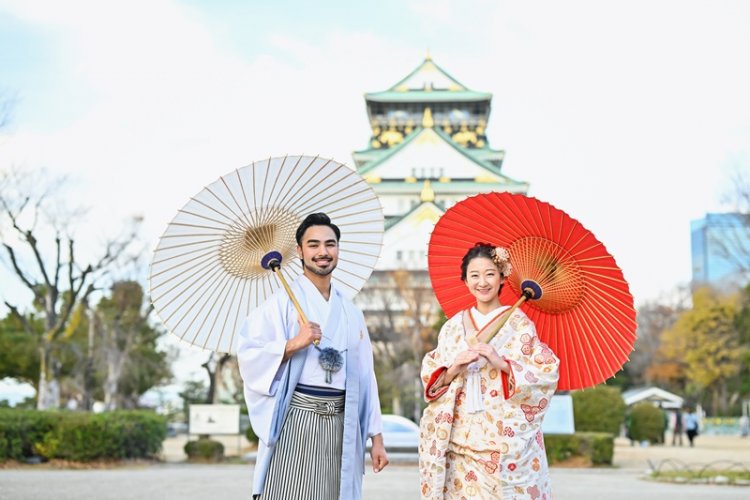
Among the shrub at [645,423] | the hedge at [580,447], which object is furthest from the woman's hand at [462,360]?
the shrub at [645,423]

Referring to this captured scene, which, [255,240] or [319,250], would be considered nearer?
[319,250]

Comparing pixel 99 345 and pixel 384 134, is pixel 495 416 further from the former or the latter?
A: pixel 384 134

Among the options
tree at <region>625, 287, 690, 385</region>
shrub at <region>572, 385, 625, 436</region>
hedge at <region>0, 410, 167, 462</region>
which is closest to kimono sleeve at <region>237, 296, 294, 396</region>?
hedge at <region>0, 410, 167, 462</region>

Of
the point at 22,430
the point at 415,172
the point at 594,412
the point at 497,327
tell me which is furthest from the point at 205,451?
the point at 415,172

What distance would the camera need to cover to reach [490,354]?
455 centimetres

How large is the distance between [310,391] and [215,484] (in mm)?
9499

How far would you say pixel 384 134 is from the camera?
165 ft

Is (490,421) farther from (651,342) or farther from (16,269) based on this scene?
(651,342)

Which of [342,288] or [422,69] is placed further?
[422,69]

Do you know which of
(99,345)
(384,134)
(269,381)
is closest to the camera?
(269,381)

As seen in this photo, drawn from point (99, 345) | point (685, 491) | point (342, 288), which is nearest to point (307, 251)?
point (342, 288)

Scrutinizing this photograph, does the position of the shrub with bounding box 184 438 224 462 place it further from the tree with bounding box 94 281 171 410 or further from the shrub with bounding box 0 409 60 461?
the tree with bounding box 94 281 171 410

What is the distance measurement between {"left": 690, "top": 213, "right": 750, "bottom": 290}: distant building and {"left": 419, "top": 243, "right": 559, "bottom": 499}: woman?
20.9 meters

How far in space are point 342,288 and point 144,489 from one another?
829 centimetres
